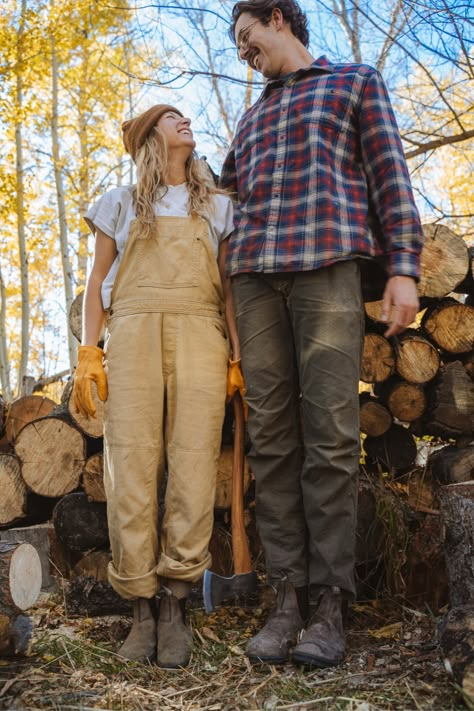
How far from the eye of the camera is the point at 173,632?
2.27 meters

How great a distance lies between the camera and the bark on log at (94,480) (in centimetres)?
A: 303

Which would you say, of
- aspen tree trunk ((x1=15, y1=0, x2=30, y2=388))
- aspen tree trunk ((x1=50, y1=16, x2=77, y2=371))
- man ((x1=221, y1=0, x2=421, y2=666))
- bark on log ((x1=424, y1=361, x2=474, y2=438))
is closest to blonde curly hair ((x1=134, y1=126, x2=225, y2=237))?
man ((x1=221, y1=0, x2=421, y2=666))

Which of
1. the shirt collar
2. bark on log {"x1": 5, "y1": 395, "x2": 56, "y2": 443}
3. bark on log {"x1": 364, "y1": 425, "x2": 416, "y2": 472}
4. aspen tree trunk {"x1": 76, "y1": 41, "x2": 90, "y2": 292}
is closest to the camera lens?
the shirt collar

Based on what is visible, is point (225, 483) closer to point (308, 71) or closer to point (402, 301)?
point (402, 301)

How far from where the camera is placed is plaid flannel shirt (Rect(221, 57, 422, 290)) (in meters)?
2.23

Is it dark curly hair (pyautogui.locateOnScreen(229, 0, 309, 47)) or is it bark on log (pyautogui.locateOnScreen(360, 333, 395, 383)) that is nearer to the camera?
dark curly hair (pyautogui.locateOnScreen(229, 0, 309, 47))

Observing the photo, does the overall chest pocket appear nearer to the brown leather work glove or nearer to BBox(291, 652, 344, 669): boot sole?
the brown leather work glove

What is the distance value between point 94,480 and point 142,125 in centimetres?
160

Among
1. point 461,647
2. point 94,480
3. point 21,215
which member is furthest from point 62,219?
point 461,647

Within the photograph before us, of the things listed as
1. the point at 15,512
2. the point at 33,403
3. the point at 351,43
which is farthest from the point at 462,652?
the point at 351,43

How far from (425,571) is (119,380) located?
4.85 ft

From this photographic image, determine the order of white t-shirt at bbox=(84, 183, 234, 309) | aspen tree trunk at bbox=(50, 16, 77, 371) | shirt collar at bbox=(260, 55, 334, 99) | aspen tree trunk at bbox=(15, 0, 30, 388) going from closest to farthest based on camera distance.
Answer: shirt collar at bbox=(260, 55, 334, 99), white t-shirt at bbox=(84, 183, 234, 309), aspen tree trunk at bbox=(15, 0, 30, 388), aspen tree trunk at bbox=(50, 16, 77, 371)

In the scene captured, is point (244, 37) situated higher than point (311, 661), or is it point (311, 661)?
point (244, 37)

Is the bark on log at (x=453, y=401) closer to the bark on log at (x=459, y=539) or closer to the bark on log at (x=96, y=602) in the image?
the bark on log at (x=459, y=539)
